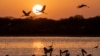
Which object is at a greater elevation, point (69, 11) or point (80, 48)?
point (69, 11)

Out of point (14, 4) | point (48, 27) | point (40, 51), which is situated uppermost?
point (14, 4)

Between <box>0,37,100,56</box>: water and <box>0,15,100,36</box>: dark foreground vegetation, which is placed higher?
<box>0,15,100,36</box>: dark foreground vegetation

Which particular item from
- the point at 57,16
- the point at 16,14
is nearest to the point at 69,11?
the point at 57,16

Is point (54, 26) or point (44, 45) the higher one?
point (54, 26)

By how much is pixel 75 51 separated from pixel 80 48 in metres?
0.04

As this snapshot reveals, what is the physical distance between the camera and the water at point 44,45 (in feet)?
6.66

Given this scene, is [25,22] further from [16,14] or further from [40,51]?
[40,51]

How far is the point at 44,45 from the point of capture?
2.04m

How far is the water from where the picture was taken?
2031 mm

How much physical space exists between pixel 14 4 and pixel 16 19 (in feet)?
0.38

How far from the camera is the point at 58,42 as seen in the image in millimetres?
2037

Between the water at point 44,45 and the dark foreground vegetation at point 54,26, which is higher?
the dark foreground vegetation at point 54,26

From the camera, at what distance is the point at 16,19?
81.3 inches

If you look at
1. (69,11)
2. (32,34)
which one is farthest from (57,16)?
(32,34)
